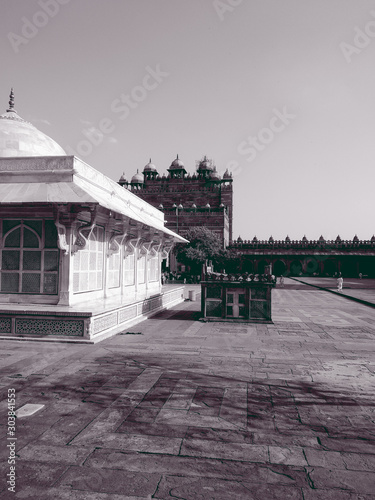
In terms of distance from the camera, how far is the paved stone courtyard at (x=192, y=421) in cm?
301

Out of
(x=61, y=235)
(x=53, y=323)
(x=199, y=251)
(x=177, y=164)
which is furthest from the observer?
(x=177, y=164)

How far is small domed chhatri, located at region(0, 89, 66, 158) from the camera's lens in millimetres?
11577

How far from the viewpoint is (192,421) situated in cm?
420

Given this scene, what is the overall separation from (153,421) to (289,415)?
1563 millimetres

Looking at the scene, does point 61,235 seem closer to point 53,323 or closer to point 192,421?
point 53,323

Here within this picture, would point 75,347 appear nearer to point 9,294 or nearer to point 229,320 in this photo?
point 9,294

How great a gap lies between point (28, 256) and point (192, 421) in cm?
686

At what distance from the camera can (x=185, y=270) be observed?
4916 centimetres

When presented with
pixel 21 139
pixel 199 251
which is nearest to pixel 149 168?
pixel 199 251

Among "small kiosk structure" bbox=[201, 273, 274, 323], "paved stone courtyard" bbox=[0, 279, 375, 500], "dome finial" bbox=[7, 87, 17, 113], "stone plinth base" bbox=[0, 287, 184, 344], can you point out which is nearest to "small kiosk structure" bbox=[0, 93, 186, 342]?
"stone plinth base" bbox=[0, 287, 184, 344]

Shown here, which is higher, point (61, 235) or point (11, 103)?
point (11, 103)

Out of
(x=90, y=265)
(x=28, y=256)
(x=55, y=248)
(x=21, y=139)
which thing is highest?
(x=21, y=139)

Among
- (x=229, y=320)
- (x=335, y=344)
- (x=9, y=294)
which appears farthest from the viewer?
(x=229, y=320)

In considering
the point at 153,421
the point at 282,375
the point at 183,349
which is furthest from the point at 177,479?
the point at 183,349
